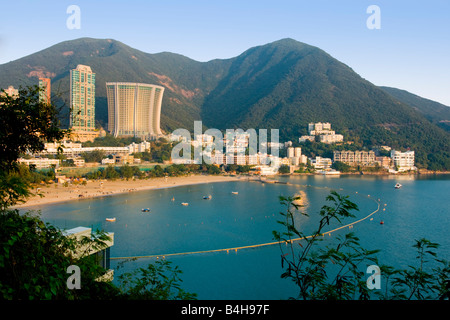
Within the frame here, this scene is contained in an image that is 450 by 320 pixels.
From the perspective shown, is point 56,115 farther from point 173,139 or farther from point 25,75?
point 25,75

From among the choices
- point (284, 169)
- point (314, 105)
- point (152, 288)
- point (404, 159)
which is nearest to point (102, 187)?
point (284, 169)

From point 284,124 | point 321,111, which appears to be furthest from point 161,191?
point 321,111

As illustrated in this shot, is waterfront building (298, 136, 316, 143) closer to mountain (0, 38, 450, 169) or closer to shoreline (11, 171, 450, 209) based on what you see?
mountain (0, 38, 450, 169)

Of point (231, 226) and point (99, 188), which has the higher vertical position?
point (99, 188)

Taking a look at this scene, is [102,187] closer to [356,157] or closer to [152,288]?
[152,288]

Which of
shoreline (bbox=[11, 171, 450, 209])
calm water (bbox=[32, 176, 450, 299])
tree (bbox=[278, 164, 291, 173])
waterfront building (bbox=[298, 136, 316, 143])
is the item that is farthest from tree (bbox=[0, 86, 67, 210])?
waterfront building (bbox=[298, 136, 316, 143])
